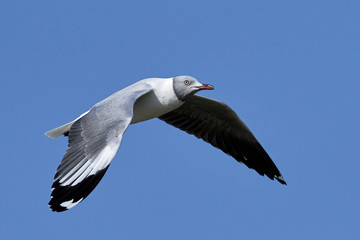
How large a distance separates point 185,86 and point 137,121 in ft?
2.74

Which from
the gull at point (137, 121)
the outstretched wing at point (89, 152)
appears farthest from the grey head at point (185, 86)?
the outstretched wing at point (89, 152)

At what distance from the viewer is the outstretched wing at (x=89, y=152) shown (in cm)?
767

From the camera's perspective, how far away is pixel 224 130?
1097 centimetres

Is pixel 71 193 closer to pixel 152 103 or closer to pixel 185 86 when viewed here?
pixel 152 103

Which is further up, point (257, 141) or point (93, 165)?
point (257, 141)

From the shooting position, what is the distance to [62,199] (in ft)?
25.2

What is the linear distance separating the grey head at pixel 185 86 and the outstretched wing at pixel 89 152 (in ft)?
3.03

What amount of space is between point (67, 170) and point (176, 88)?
2194 millimetres

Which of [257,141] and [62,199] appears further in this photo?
[257,141]

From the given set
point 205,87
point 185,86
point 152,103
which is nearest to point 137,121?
point 152,103

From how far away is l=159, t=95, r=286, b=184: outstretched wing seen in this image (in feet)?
35.3

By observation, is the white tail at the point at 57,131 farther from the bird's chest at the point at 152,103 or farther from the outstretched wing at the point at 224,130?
the outstretched wing at the point at 224,130

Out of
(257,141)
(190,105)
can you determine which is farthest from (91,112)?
(257,141)

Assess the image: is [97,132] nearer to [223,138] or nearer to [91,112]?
[91,112]
